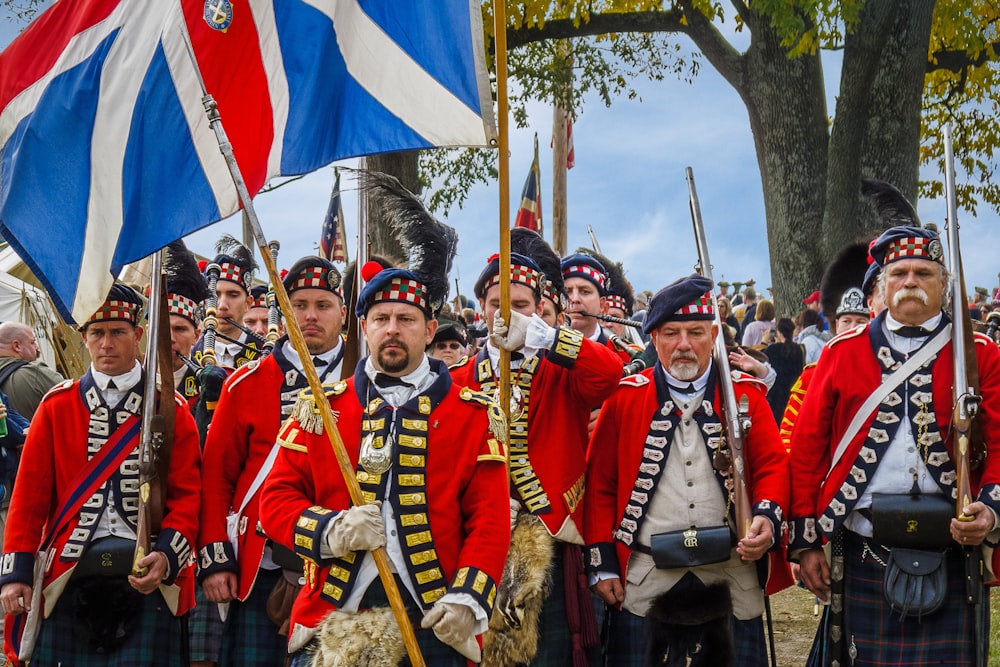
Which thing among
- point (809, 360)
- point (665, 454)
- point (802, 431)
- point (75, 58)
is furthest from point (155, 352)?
point (809, 360)

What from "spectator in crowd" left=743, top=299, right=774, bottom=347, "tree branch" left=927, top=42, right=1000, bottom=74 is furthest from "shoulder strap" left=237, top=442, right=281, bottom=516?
"tree branch" left=927, top=42, right=1000, bottom=74

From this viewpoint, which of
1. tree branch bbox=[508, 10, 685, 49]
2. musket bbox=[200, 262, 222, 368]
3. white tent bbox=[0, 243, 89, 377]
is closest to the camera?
musket bbox=[200, 262, 222, 368]

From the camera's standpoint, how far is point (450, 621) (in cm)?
400

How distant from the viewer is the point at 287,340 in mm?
5738

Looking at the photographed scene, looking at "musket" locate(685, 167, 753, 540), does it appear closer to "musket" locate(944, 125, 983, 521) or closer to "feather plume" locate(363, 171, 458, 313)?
"musket" locate(944, 125, 983, 521)

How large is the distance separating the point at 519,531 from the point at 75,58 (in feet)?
8.80

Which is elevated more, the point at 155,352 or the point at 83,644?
the point at 155,352

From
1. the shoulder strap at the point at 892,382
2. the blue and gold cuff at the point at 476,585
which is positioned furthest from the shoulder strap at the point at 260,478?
the shoulder strap at the point at 892,382

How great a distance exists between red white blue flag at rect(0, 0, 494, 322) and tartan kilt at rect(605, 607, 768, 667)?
7.49ft

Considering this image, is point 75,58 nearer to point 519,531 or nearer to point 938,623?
point 519,531

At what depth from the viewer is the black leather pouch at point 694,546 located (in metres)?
5.15

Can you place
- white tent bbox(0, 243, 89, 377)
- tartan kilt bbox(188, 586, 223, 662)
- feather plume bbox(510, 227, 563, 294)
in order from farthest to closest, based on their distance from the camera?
white tent bbox(0, 243, 89, 377) → feather plume bbox(510, 227, 563, 294) → tartan kilt bbox(188, 586, 223, 662)

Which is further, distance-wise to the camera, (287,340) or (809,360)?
(809,360)

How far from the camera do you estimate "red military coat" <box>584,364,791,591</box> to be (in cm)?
526
